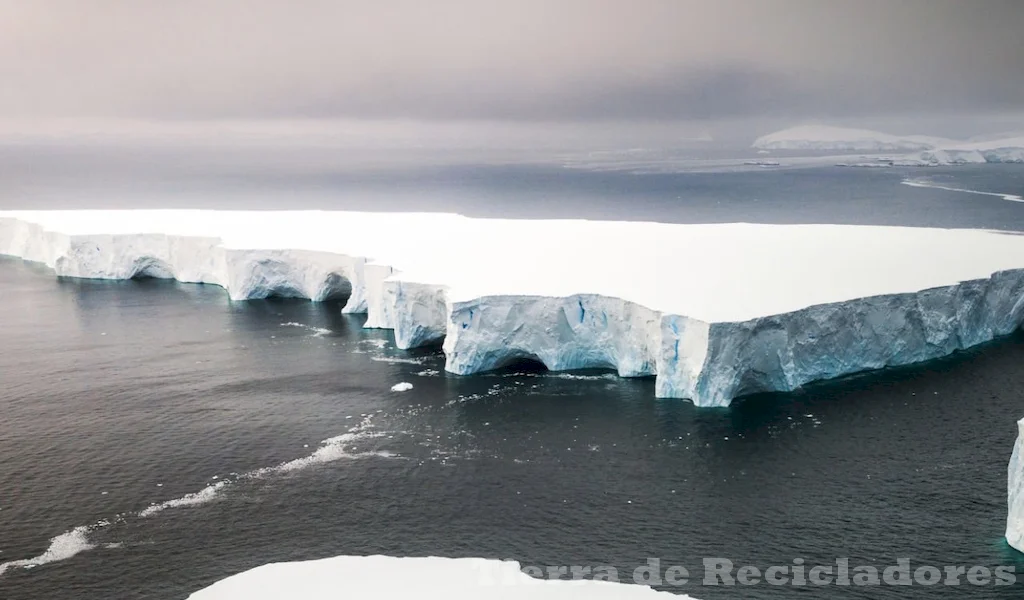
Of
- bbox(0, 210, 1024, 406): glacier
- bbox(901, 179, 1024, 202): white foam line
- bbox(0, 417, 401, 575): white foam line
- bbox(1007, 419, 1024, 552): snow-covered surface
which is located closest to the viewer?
bbox(1007, 419, 1024, 552): snow-covered surface

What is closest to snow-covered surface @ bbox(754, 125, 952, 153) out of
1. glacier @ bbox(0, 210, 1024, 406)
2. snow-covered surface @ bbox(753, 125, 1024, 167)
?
snow-covered surface @ bbox(753, 125, 1024, 167)

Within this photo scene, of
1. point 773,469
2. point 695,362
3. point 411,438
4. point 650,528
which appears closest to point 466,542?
point 650,528

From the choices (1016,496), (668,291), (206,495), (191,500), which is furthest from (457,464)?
(1016,496)

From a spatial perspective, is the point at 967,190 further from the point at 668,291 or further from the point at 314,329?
the point at 314,329

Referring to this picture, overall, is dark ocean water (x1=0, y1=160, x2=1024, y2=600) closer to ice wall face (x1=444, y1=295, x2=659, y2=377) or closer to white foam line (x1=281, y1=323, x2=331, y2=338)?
ice wall face (x1=444, y1=295, x2=659, y2=377)

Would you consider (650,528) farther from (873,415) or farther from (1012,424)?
(1012,424)

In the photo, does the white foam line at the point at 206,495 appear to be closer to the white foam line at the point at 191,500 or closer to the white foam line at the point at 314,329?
the white foam line at the point at 191,500

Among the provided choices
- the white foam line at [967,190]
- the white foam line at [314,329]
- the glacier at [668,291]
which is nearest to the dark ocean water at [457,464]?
the glacier at [668,291]
